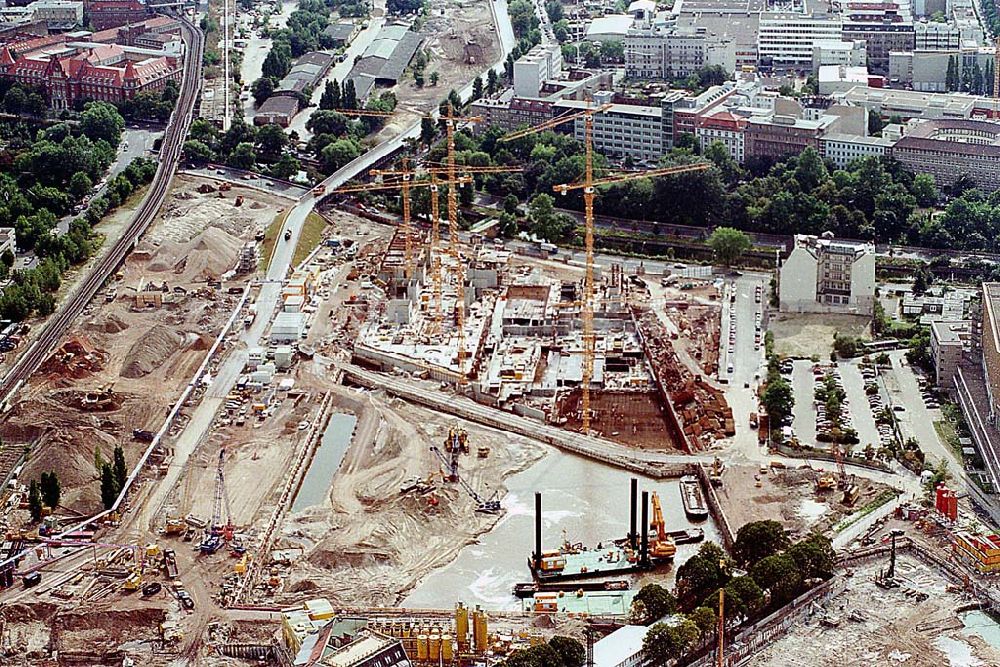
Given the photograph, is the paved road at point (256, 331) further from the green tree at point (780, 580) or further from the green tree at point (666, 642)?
the green tree at point (780, 580)

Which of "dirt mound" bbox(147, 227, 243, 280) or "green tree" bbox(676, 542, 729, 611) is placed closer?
"green tree" bbox(676, 542, 729, 611)

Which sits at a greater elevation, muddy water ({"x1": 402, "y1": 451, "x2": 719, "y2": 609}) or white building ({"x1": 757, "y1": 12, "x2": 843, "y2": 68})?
white building ({"x1": 757, "y1": 12, "x2": 843, "y2": 68})

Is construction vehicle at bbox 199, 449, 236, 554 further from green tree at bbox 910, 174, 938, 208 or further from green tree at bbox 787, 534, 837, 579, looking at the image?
green tree at bbox 910, 174, 938, 208

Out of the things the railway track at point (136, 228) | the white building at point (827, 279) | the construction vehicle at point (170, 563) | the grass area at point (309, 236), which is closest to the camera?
the construction vehicle at point (170, 563)

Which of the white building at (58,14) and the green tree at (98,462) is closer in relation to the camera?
the green tree at (98,462)

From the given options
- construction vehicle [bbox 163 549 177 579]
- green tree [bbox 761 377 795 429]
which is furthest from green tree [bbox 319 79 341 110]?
construction vehicle [bbox 163 549 177 579]

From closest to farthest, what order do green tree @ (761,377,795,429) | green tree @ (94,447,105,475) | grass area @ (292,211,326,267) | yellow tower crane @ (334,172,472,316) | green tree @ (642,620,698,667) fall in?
green tree @ (642,620,698,667), green tree @ (94,447,105,475), green tree @ (761,377,795,429), yellow tower crane @ (334,172,472,316), grass area @ (292,211,326,267)

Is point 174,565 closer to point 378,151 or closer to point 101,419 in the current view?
point 101,419

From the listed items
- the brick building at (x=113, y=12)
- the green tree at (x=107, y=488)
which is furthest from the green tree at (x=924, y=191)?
the brick building at (x=113, y=12)
